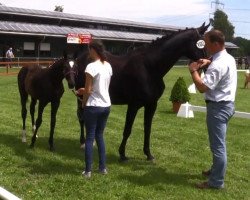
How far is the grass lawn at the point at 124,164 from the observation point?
19.0 feet

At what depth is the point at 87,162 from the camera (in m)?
6.25

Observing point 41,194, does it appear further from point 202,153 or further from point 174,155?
point 202,153

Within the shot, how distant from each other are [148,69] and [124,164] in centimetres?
171

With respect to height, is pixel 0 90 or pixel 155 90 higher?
pixel 155 90

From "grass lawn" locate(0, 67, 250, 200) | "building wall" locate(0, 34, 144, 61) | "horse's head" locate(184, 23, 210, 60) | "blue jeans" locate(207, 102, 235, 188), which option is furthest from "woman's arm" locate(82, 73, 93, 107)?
"building wall" locate(0, 34, 144, 61)

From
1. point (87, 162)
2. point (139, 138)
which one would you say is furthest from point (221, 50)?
point (139, 138)

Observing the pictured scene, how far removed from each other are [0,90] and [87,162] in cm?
1332

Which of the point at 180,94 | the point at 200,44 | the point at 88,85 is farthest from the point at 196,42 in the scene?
the point at 180,94

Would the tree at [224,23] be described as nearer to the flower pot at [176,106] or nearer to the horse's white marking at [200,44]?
the flower pot at [176,106]

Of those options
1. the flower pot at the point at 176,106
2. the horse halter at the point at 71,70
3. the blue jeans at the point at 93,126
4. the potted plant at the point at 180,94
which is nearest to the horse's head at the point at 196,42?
the blue jeans at the point at 93,126

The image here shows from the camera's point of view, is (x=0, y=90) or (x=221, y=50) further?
(x=0, y=90)

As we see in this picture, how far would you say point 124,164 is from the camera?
7266 millimetres

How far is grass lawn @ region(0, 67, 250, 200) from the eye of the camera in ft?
19.0

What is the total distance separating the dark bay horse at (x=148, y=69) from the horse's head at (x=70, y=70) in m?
0.71
